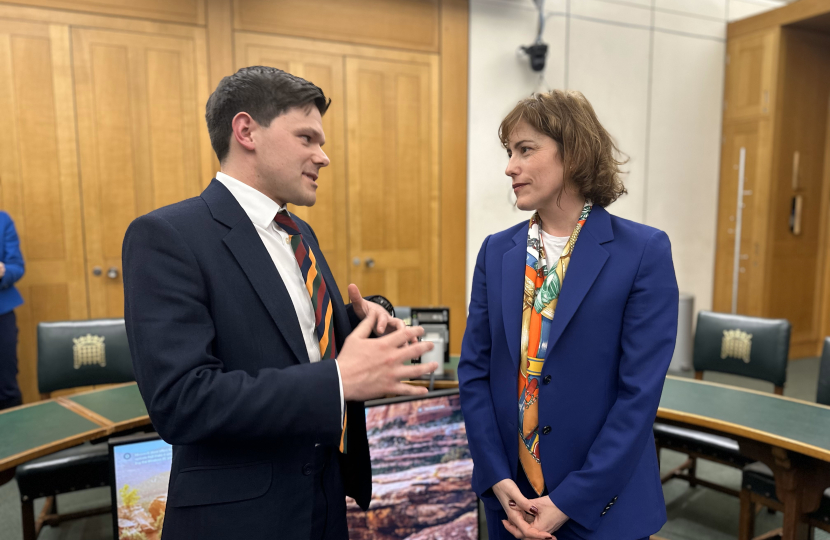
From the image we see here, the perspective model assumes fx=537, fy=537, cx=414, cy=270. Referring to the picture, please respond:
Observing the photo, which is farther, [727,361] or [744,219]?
[744,219]

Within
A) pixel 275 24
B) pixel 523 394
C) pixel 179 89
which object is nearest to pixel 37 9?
pixel 179 89

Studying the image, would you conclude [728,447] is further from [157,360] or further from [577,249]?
[157,360]

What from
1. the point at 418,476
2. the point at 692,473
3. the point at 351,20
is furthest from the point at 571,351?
the point at 351,20

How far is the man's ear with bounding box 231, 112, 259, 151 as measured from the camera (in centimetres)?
103

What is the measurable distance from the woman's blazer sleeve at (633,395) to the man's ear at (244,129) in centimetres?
95

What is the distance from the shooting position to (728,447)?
99.3 inches

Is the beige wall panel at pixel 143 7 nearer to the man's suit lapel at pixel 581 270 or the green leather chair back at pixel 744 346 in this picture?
the man's suit lapel at pixel 581 270

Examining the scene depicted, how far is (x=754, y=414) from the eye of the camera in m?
2.15

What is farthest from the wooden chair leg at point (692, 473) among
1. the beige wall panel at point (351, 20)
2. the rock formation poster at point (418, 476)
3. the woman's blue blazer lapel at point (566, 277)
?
the beige wall panel at point (351, 20)

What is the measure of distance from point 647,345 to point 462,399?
52 centimetres

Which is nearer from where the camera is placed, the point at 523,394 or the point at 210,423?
the point at 210,423

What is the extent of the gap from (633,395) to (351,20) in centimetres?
395

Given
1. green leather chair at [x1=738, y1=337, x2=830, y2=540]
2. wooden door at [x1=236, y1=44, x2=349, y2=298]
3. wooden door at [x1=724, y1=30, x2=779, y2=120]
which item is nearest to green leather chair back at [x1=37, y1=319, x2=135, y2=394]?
wooden door at [x1=236, y1=44, x2=349, y2=298]

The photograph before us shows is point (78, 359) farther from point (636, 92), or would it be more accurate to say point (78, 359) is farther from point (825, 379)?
point (636, 92)
